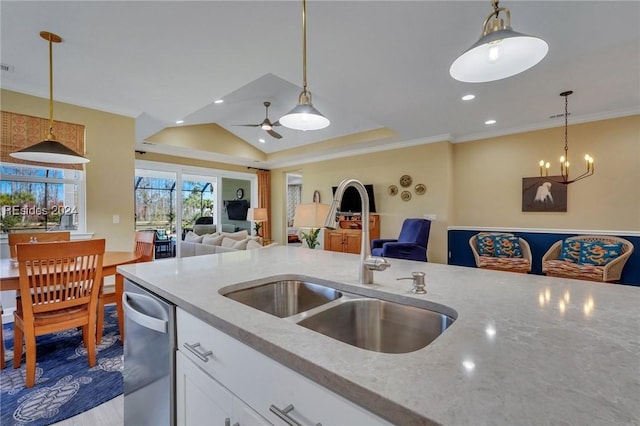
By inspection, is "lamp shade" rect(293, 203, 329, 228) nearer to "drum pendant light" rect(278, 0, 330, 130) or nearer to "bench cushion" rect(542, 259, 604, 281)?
"drum pendant light" rect(278, 0, 330, 130)

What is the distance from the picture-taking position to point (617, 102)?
3768mm

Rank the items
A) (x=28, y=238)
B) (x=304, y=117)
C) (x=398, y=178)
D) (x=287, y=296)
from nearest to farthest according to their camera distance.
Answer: (x=287, y=296)
(x=304, y=117)
(x=28, y=238)
(x=398, y=178)

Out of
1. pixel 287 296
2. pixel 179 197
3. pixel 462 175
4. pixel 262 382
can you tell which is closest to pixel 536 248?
pixel 462 175

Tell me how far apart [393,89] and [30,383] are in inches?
164

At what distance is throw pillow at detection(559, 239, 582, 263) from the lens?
3954 mm

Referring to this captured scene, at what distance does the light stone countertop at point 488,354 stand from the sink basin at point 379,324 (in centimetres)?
5

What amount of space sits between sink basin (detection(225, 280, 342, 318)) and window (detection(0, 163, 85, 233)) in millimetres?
3723

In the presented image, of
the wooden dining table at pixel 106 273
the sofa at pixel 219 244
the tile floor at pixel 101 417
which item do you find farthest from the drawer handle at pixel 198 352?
the sofa at pixel 219 244

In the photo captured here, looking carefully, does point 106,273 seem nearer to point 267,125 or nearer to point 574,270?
point 267,125

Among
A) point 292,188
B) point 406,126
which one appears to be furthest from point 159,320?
point 292,188

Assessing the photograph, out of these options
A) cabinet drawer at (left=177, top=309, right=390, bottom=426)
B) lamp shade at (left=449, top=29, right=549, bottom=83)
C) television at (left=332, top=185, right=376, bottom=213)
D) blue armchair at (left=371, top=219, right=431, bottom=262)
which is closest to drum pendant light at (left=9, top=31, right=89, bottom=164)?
cabinet drawer at (left=177, top=309, right=390, bottom=426)

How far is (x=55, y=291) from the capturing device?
206cm

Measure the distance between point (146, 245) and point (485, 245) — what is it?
5.01m

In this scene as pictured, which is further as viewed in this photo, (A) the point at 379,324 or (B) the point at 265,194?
(B) the point at 265,194
